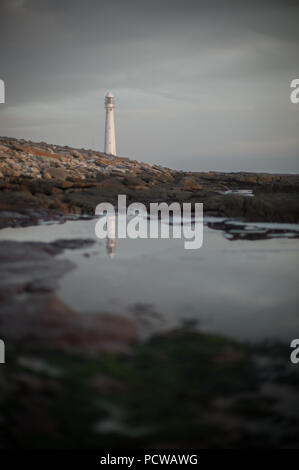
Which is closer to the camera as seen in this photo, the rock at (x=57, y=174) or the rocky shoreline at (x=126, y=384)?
the rocky shoreline at (x=126, y=384)

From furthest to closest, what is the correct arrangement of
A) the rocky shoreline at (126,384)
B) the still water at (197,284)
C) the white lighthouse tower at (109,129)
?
the white lighthouse tower at (109,129) < the still water at (197,284) < the rocky shoreline at (126,384)

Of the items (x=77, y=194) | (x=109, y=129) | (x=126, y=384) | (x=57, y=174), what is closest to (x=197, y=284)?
(x=126, y=384)

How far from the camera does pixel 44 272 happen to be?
16.2 feet

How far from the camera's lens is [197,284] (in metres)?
4.64

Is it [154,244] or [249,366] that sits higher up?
[154,244]

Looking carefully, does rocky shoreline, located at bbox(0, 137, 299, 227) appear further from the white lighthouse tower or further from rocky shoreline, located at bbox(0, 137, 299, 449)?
the white lighthouse tower

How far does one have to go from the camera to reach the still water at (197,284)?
3.49 metres

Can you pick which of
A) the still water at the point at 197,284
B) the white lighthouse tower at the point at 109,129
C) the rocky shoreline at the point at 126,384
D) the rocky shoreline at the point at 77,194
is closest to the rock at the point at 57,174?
the rocky shoreline at the point at 77,194

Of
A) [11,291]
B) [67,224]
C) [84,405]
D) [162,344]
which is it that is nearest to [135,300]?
[162,344]

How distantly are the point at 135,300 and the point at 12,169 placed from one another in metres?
16.4

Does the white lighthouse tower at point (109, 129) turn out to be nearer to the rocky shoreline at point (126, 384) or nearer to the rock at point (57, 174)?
the rock at point (57, 174)

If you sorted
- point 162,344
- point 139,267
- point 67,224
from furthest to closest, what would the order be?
1. point 67,224
2. point 139,267
3. point 162,344
